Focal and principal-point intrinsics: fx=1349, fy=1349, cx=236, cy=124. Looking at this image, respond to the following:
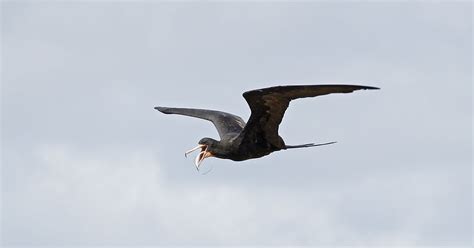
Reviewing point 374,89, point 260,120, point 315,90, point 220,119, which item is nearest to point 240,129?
point 220,119

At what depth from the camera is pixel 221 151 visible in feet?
70.3

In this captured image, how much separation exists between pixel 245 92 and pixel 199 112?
4856mm

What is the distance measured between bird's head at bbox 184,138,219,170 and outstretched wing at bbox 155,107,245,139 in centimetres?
70

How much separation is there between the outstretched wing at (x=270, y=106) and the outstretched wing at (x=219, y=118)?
1.53 meters

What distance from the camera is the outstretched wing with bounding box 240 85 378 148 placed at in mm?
18531

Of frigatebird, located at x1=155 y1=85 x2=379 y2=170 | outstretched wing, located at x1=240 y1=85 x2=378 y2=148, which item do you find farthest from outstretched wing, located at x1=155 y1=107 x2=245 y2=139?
outstretched wing, located at x1=240 y1=85 x2=378 y2=148

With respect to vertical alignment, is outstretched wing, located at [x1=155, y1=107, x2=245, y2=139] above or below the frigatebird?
above

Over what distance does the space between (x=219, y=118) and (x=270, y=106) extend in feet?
12.0

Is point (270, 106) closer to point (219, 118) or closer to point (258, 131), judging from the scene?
point (258, 131)

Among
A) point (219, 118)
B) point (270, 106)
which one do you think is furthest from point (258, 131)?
point (219, 118)

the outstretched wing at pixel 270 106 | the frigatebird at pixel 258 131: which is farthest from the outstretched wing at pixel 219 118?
the outstretched wing at pixel 270 106

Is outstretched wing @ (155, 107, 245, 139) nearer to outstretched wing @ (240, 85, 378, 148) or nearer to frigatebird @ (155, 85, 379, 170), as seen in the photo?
frigatebird @ (155, 85, 379, 170)

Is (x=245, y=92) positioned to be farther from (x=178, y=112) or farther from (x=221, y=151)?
(x=178, y=112)

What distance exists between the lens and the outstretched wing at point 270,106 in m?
18.5
